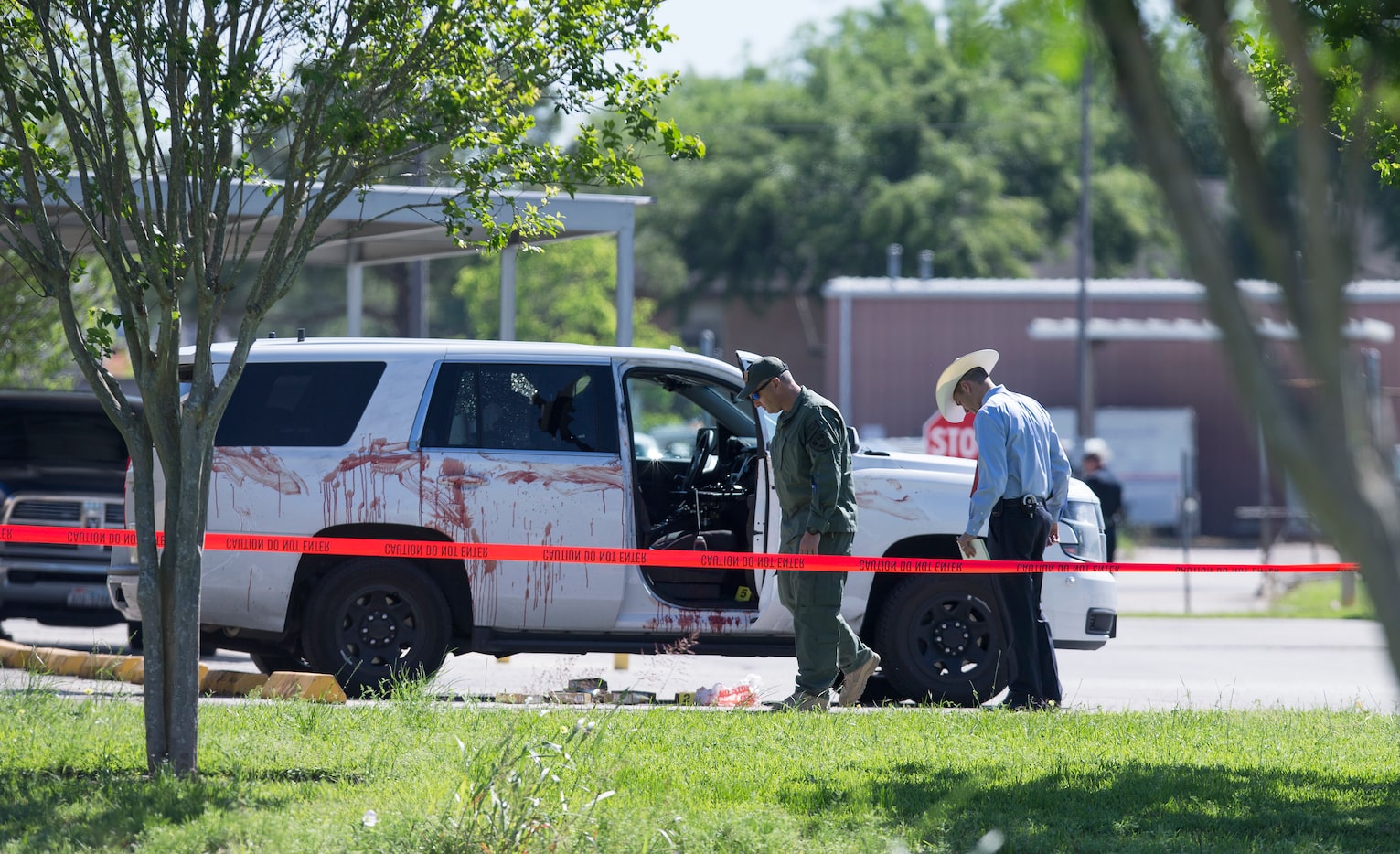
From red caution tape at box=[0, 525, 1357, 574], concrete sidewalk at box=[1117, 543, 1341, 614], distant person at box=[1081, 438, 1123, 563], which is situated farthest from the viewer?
concrete sidewalk at box=[1117, 543, 1341, 614]

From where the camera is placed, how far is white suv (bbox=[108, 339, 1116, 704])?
8.45 metres

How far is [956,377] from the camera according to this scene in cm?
882

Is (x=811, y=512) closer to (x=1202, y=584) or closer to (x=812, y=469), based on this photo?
(x=812, y=469)

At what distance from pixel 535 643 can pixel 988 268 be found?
34281 millimetres

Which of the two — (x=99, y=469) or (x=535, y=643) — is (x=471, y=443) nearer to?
(x=535, y=643)

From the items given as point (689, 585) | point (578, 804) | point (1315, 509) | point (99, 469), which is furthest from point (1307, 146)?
point (99, 469)

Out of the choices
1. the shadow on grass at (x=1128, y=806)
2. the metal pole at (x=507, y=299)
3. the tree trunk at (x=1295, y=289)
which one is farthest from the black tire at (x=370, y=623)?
the tree trunk at (x=1295, y=289)

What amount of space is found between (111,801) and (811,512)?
3509mm

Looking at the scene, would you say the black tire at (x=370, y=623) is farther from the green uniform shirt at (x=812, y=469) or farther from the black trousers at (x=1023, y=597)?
the black trousers at (x=1023, y=597)

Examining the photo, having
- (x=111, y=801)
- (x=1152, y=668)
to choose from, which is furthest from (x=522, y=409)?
(x=1152, y=668)

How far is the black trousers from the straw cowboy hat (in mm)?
721

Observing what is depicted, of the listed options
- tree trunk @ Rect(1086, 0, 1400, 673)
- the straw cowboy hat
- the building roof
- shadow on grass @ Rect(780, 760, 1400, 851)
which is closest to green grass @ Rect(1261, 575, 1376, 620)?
the straw cowboy hat

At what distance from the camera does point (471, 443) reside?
8.58m

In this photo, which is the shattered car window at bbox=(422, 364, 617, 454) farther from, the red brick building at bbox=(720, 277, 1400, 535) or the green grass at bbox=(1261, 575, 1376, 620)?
the red brick building at bbox=(720, 277, 1400, 535)
